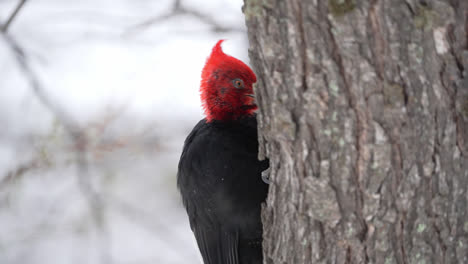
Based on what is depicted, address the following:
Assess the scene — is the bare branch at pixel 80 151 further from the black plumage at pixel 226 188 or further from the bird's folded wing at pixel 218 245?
the bird's folded wing at pixel 218 245

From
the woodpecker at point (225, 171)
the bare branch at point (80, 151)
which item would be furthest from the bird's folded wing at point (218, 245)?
the bare branch at point (80, 151)

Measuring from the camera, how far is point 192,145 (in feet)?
8.02

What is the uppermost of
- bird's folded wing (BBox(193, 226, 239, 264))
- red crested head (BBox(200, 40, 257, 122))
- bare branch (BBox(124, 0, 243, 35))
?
bare branch (BBox(124, 0, 243, 35))

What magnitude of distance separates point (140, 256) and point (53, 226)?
1104 mm

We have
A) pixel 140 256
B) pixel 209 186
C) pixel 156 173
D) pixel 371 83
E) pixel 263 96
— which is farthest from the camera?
pixel 156 173

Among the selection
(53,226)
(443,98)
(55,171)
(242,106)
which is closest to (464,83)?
(443,98)

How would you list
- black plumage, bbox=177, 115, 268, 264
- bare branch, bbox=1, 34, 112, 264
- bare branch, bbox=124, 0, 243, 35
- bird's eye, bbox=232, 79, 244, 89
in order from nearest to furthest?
black plumage, bbox=177, 115, 268, 264, bird's eye, bbox=232, 79, 244, 89, bare branch, bbox=1, 34, 112, 264, bare branch, bbox=124, 0, 243, 35

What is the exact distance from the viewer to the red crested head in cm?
242

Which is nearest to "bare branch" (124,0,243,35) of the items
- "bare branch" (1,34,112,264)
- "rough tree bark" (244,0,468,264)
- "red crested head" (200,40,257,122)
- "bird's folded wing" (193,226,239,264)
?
"bare branch" (1,34,112,264)

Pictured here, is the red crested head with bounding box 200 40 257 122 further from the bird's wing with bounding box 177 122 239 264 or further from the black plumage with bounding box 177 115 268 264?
the bird's wing with bounding box 177 122 239 264

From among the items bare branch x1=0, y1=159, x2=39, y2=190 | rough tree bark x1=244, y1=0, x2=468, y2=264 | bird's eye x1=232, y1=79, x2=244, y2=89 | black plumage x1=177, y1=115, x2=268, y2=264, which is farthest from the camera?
bare branch x1=0, y1=159, x2=39, y2=190

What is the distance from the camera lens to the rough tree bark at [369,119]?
3.90ft

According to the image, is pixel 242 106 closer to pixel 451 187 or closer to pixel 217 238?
pixel 217 238

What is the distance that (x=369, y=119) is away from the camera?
1243 millimetres
